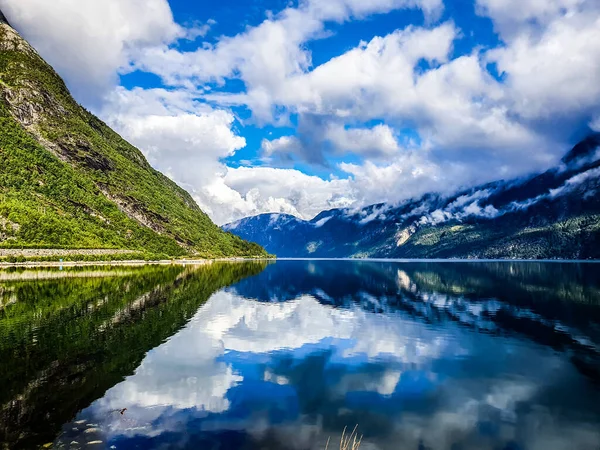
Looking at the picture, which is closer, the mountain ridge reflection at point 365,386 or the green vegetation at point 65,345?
the mountain ridge reflection at point 365,386

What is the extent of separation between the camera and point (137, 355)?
3388 cm

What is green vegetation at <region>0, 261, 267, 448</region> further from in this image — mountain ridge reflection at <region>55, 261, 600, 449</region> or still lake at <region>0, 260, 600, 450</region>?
mountain ridge reflection at <region>55, 261, 600, 449</region>

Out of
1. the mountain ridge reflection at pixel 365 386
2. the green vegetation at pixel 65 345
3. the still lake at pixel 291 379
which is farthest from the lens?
the green vegetation at pixel 65 345

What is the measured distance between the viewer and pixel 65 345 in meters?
35.7

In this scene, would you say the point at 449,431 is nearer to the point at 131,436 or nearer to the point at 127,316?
the point at 131,436

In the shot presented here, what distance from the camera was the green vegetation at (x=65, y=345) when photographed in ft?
69.5

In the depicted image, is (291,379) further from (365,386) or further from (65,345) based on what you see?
(65,345)

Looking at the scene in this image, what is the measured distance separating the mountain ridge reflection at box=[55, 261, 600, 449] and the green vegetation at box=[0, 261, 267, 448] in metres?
1.56

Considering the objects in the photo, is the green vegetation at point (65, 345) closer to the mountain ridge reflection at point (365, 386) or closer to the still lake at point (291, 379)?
the still lake at point (291, 379)

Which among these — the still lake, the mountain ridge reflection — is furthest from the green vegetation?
the mountain ridge reflection

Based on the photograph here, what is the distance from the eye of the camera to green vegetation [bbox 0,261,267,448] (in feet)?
69.5

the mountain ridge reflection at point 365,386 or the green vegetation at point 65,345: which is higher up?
the green vegetation at point 65,345

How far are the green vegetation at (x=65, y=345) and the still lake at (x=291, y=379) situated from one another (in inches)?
5.9

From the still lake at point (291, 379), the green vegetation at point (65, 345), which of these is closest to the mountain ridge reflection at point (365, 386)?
the still lake at point (291, 379)
